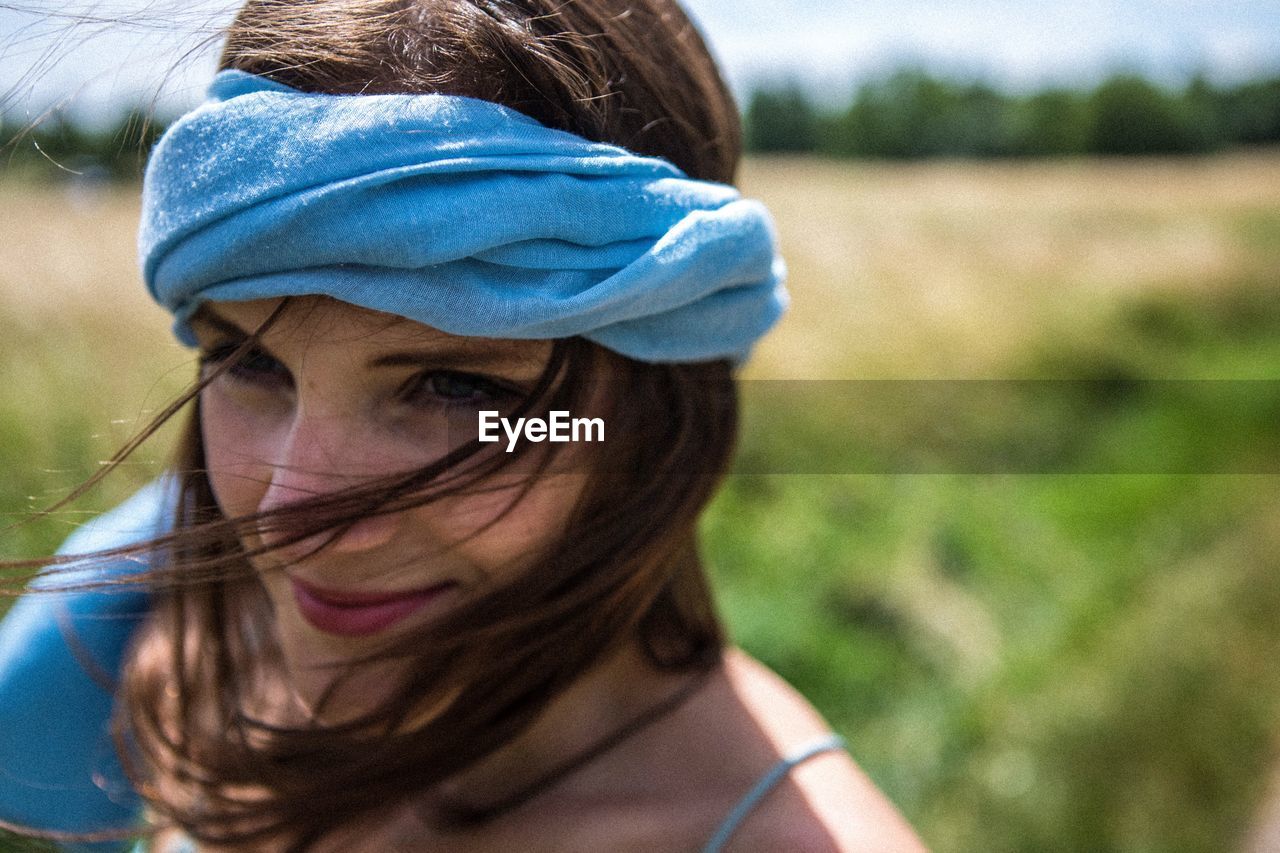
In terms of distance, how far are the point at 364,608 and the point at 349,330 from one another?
0.38 meters

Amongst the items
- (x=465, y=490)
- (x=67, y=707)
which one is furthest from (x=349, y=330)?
(x=67, y=707)

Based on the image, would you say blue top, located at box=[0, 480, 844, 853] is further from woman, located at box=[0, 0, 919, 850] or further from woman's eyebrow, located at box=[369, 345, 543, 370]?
woman's eyebrow, located at box=[369, 345, 543, 370]

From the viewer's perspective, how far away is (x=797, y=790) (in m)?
1.46

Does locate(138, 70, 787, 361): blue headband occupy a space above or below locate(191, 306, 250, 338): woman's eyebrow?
above

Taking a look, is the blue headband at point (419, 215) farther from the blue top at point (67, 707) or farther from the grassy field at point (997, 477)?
the blue top at point (67, 707)

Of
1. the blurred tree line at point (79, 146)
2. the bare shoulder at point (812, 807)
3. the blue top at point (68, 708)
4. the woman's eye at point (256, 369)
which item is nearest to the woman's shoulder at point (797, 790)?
the bare shoulder at point (812, 807)

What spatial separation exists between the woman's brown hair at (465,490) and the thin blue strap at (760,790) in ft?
0.78

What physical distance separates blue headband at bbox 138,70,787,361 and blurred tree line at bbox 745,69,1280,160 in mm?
4578

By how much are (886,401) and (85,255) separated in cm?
448

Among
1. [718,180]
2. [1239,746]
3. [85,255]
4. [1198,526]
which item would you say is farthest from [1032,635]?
[85,255]

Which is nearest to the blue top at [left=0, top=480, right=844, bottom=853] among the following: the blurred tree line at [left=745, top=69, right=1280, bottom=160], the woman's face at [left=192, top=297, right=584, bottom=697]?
the woman's face at [left=192, top=297, right=584, bottom=697]

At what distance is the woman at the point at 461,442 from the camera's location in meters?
1.14

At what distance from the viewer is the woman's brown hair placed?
1194mm

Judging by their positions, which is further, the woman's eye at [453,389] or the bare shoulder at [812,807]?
the bare shoulder at [812,807]
